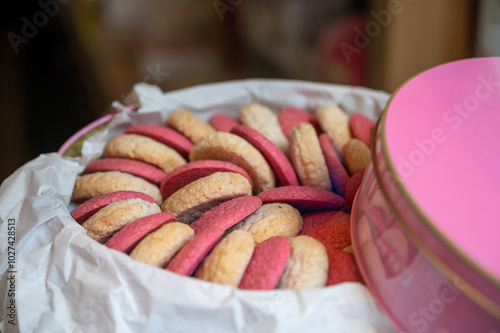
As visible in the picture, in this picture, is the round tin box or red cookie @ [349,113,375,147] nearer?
the round tin box

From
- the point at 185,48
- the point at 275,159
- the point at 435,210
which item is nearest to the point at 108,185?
the point at 275,159

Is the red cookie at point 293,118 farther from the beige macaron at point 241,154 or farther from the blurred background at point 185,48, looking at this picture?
the blurred background at point 185,48

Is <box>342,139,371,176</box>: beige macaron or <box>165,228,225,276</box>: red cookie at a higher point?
<box>165,228,225,276</box>: red cookie

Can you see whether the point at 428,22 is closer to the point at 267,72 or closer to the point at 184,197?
the point at 267,72

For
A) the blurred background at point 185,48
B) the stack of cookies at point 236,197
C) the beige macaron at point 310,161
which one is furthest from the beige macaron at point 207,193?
the blurred background at point 185,48

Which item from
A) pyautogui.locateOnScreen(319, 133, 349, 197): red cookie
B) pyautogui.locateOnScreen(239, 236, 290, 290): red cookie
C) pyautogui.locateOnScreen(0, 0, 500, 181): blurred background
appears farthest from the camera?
pyautogui.locateOnScreen(0, 0, 500, 181): blurred background

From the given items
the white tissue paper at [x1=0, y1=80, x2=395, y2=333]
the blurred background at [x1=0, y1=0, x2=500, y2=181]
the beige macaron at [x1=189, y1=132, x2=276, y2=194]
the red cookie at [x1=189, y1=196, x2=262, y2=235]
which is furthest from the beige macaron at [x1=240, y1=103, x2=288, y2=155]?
the blurred background at [x1=0, y1=0, x2=500, y2=181]

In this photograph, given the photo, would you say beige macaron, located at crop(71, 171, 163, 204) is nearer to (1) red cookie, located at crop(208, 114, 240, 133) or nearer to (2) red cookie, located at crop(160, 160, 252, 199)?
(2) red cookie, located at crop(160, 160, 252, 199)

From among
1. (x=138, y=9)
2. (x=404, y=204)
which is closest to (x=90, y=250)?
(x=404, y=204)
